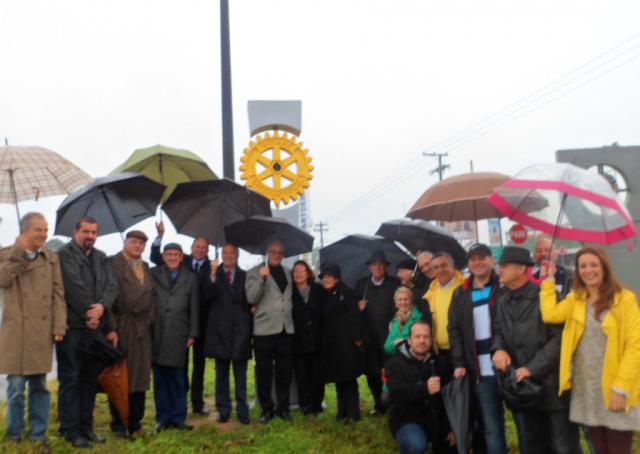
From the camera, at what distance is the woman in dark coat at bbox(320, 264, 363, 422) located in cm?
666

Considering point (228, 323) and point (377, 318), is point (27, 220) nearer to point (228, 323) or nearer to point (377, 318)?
point (228, 323)

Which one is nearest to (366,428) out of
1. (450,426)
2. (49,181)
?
(450,426)

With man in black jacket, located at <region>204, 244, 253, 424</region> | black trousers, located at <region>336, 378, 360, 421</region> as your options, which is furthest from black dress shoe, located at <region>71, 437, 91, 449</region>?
black trousers, located at <region>336, 378, 360, 421</region>

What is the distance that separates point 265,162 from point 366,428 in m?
5.14

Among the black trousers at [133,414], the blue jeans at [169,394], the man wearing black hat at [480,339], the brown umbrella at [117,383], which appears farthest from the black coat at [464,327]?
the black trousers at [133,414]

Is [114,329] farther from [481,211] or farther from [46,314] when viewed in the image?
[481,211]

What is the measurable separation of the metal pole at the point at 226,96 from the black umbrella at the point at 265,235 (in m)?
1.75

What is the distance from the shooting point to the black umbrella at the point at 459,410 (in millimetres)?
4973

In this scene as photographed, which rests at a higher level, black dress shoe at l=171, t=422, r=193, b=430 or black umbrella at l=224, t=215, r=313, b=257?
black umbrella at l=224, t=215, r=313, b=257

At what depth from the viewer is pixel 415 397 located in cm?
512

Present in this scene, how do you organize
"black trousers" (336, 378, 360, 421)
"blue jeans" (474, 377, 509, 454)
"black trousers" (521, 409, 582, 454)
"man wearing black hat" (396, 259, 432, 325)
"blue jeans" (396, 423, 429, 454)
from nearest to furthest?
"black trousers" (521, 409, 582, 454), "blue jeans" (474, 377, 509, 454), "blue jeans" (396, 423, 429, 454), "man wearing black hat" (396, 259, 432, 325), "black trousers" (336, 378, 360, 421)

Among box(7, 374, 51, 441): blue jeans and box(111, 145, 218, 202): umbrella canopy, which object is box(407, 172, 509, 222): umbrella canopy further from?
box(7, 374, 51, 441): blue jeans

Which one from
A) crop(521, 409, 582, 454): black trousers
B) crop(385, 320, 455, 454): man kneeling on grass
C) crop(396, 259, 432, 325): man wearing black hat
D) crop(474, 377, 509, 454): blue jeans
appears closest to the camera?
crop(521, 409, 582, 454): black trousers

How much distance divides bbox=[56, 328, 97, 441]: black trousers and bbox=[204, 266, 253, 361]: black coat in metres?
1.34
